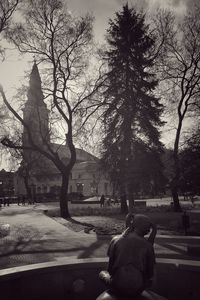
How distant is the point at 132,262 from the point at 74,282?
1.61m


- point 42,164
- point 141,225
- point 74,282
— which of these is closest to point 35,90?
point 74,282

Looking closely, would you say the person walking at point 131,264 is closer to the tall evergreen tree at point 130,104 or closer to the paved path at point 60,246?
the paved path at point 60,246

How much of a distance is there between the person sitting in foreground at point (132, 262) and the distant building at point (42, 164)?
23.4 metres

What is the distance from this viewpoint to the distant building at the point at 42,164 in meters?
27.8

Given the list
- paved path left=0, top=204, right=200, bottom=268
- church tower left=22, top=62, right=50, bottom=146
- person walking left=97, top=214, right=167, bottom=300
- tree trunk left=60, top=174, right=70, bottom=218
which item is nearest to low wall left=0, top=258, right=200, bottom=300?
person walking left=97, top=214, right=167, bottom=300

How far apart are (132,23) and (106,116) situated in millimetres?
8143

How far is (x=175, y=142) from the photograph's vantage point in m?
31.2

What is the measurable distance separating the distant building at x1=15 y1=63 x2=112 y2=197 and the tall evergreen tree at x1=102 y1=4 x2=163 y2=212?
266 cm

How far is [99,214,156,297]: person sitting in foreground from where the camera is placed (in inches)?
150

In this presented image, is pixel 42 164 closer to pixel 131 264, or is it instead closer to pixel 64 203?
pixel 64 203

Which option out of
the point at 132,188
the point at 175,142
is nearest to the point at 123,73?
the point at 175,142

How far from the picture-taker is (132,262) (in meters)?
3.91

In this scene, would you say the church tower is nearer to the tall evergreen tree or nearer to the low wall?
the tall evergreen tree

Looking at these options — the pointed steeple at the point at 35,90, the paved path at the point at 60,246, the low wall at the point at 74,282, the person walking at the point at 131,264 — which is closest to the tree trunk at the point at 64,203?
the pointed steeple at the point at 35,90
